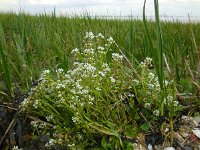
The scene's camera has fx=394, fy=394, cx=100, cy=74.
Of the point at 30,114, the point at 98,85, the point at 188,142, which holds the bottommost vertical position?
the point at 188,142

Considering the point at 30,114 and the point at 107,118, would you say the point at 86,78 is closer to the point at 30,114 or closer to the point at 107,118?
the point at 107,118

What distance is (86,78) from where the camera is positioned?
2422mm

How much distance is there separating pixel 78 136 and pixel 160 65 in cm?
68

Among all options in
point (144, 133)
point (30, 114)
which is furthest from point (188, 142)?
point (30, 114)

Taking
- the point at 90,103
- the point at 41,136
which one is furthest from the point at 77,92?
the point at 41,136

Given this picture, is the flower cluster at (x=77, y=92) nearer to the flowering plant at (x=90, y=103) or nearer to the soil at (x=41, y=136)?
the flowering plant at (x=90, y=103)

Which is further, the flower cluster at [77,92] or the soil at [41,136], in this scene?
the soil at [41,136]

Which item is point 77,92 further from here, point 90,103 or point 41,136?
point 41,136

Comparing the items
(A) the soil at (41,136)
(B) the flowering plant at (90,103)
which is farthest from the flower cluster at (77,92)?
(A) the soil at (41,136)

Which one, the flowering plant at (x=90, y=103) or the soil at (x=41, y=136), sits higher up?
the flowering plant at (x=90, y=103)

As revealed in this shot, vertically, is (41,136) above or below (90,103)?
below

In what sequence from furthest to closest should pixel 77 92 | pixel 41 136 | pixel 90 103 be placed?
pixel 41 136
pixel 90 103
pixel 77 92

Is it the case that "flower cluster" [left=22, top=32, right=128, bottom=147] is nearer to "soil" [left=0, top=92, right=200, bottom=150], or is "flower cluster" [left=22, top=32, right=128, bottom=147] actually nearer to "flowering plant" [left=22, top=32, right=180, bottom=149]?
"flowering plant" [left=22, top=32, right=180, bottom=149]

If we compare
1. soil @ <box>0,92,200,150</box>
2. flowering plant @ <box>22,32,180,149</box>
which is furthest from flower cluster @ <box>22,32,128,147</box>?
soil @ <box>0,92,200,150</box>
